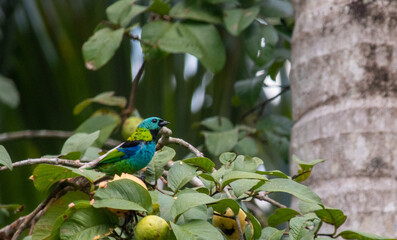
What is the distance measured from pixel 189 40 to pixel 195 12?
0.17 metres

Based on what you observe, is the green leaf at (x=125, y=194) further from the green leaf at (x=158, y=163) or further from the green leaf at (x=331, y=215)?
the green leaf at (x=331, y=215)

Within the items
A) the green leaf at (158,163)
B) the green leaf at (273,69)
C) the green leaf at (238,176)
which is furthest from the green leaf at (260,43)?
the green leaf at (238,176)

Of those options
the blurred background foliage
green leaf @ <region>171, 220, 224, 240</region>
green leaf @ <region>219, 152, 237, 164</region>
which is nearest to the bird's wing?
green leaf @ <region>219, 152, 237, 164</region>

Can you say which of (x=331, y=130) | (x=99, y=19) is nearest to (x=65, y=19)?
(x=99, y=19)

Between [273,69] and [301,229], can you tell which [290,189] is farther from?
[273,69]

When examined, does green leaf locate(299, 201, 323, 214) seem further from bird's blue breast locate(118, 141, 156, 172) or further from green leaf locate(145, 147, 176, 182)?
bird's blue breast locate(118, 141, 156, 172)

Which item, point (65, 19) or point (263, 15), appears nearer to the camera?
point (263, 15)

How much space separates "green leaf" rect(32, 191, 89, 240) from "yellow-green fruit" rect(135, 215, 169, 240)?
1.14 ft

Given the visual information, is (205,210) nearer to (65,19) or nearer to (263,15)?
(263,15)

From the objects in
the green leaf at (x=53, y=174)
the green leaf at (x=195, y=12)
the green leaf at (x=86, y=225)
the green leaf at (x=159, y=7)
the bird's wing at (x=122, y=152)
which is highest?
the green leaf at (x=159, y=7)

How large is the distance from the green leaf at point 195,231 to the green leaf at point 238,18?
1.53 metres

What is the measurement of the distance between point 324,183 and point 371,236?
743mm

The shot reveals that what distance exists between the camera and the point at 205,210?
4.41 ft

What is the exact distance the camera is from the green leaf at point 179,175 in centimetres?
144
